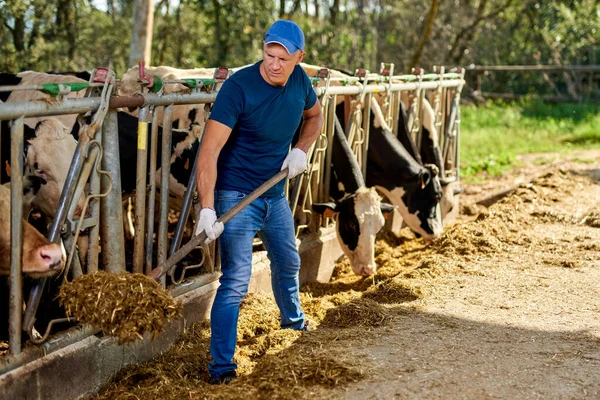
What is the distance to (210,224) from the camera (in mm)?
4066

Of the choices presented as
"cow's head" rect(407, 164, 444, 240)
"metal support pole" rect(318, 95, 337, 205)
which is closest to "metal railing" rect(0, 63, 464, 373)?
"metal support pole" rect(318, 95, 337, 205)

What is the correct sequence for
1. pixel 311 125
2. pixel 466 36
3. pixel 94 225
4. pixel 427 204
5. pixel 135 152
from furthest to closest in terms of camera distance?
pixel 466 36
pixel 427 204
pixel 135 152
pixel 311 125
pixel 94 225

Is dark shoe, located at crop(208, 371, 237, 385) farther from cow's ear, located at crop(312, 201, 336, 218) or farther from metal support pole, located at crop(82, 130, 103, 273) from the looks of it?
cow's ear, located at crop(312, 201, 336, 218)

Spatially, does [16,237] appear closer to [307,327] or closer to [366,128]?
[307,327]

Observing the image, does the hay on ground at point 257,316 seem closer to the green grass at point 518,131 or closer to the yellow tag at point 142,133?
the yellow tag at point 142,133

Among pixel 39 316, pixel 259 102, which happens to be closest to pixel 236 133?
pixel 259 102

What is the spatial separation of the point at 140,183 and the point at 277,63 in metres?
1.12

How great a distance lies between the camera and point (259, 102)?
13.9ft

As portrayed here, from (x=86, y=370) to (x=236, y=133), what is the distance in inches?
58.4

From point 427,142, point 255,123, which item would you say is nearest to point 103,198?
point 255,123

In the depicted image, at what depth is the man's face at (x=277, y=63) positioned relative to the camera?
4.18 meters

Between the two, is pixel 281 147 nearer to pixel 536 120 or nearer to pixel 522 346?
pixel 522 346

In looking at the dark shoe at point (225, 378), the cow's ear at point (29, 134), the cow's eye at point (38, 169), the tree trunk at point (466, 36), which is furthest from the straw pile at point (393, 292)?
the tree trunk at point (466, 36)

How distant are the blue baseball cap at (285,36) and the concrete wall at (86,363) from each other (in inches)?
70.1
